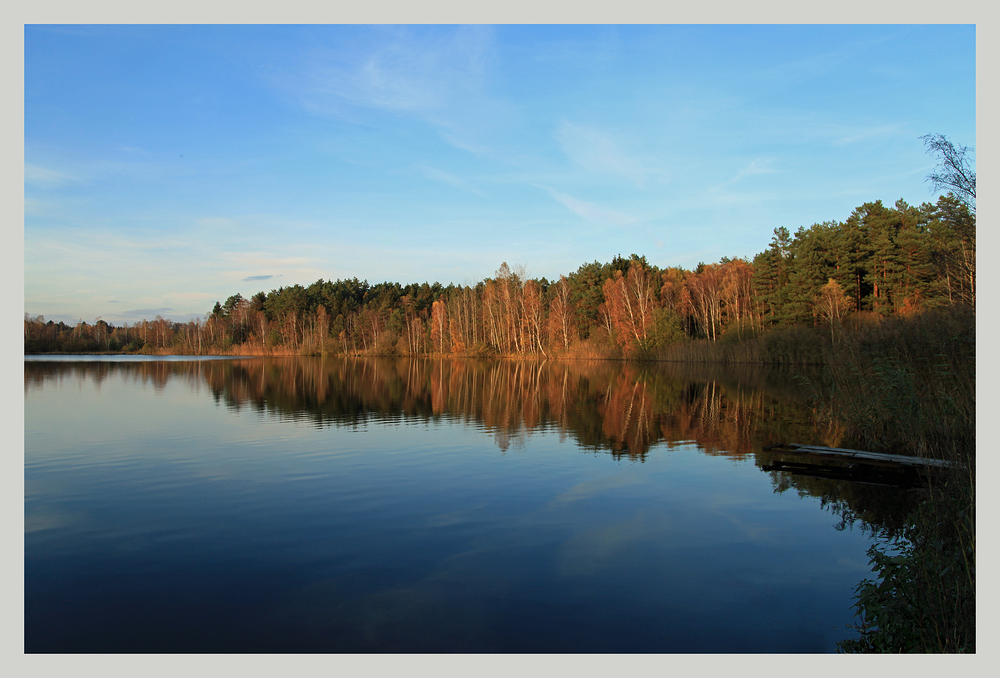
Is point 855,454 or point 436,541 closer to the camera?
point 436,541

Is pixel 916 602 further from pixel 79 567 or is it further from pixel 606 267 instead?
pixel 606 267

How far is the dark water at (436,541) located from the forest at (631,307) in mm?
5840

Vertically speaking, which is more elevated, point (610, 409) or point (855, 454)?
point (855, 454)

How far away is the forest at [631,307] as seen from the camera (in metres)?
42.1

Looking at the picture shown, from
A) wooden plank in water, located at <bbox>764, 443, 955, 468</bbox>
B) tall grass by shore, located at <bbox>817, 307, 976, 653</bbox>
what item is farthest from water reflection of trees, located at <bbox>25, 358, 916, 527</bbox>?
tall grass by shore, located at <bbox>817, 307, 976, 653</bbox>

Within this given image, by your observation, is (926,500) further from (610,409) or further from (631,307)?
(631,307)

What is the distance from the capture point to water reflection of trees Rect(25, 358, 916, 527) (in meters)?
13.0

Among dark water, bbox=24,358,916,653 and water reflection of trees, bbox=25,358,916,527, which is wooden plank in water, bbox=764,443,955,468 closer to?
water reflection of trees, bbox=25,358,916,527

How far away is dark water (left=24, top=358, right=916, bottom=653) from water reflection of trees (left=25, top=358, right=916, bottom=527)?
19cm

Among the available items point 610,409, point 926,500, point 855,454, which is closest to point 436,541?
point 926,500

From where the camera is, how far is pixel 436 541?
7.17m

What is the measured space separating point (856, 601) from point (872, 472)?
571 cm

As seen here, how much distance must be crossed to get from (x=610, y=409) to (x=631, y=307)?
1553 inches

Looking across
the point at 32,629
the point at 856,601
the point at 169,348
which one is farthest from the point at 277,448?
the point at 169,348
